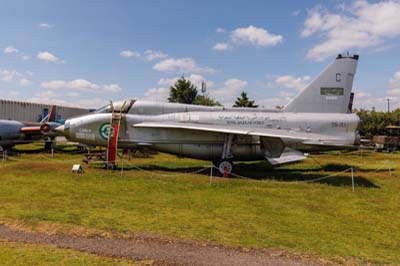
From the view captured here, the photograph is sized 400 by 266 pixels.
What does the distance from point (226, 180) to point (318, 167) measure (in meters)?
7.99

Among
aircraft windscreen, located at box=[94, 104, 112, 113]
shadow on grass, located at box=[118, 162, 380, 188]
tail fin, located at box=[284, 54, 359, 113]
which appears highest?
tail fin, located at box=[284, 54, 359, 113]

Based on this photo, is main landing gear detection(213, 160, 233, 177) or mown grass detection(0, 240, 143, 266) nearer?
mown grass detection(0, 240, 143, 266)

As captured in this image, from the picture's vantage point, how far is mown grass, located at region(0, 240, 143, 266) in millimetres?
5109

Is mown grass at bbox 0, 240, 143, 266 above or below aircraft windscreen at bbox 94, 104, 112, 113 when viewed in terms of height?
below

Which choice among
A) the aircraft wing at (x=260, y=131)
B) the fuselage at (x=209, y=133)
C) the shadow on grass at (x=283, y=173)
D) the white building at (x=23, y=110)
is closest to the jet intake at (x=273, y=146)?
the aircraft wing at (x=260, y=131)

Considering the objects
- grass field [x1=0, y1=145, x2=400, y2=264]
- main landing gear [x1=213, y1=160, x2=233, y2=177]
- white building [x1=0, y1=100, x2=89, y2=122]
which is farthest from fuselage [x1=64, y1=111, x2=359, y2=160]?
white building [x1=0, y1=100, x2=89, y2=122]

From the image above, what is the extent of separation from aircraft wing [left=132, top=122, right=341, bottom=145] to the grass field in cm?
193

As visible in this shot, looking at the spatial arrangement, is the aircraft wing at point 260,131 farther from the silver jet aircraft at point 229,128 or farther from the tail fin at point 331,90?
the tail fin at point 331,90

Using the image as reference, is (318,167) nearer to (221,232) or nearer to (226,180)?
(226,180)

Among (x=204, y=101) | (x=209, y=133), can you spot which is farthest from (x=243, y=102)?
(x=209, y=133)

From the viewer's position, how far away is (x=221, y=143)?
15914 mm

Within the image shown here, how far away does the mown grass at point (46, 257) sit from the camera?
5109 mm

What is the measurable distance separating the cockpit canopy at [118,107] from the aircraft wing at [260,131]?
93 centimetres

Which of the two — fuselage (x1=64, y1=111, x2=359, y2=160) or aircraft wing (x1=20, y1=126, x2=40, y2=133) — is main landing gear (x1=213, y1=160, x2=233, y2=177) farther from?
aircraft wing (x1=20, y1=126, x2=40, y2=133)
